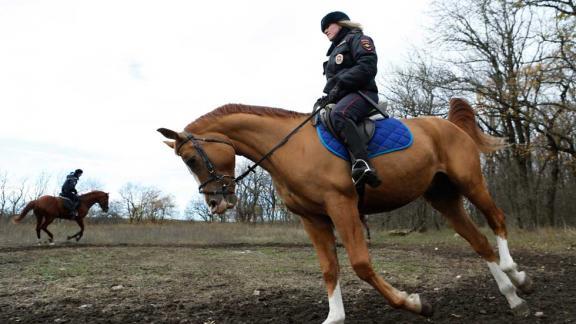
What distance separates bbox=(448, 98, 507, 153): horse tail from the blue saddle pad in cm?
165

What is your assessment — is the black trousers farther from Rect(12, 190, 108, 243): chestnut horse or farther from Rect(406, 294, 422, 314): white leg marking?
Rect(12, 190, 108, 243): chestnut horse

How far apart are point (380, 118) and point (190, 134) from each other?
200 cm

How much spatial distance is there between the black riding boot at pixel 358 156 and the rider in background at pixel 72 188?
19076 mm

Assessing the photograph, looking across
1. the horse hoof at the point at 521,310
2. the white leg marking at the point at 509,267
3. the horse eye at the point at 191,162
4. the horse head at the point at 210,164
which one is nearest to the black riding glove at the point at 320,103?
the horse head at the point at 210,164

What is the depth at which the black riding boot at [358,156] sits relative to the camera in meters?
4.21

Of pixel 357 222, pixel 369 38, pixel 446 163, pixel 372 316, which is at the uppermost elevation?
pixel 369 38

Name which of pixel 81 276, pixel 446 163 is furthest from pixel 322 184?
pixel 81 276

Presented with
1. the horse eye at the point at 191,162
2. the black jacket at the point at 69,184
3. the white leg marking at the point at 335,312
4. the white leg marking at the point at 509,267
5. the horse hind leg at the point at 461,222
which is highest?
the black jacket at the point at 69,184

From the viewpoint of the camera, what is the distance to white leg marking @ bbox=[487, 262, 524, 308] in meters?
5.13

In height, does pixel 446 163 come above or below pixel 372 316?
Result: above

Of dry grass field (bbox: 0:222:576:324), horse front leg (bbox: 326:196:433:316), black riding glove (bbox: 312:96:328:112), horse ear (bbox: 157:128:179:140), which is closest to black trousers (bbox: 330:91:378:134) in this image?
black riding glove (bbox: 312:96:328:112)

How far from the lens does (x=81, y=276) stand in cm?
920

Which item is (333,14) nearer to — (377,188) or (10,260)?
(377,188)

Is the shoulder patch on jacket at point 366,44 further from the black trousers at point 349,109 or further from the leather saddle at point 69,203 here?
the leather saddle at point 69,203
